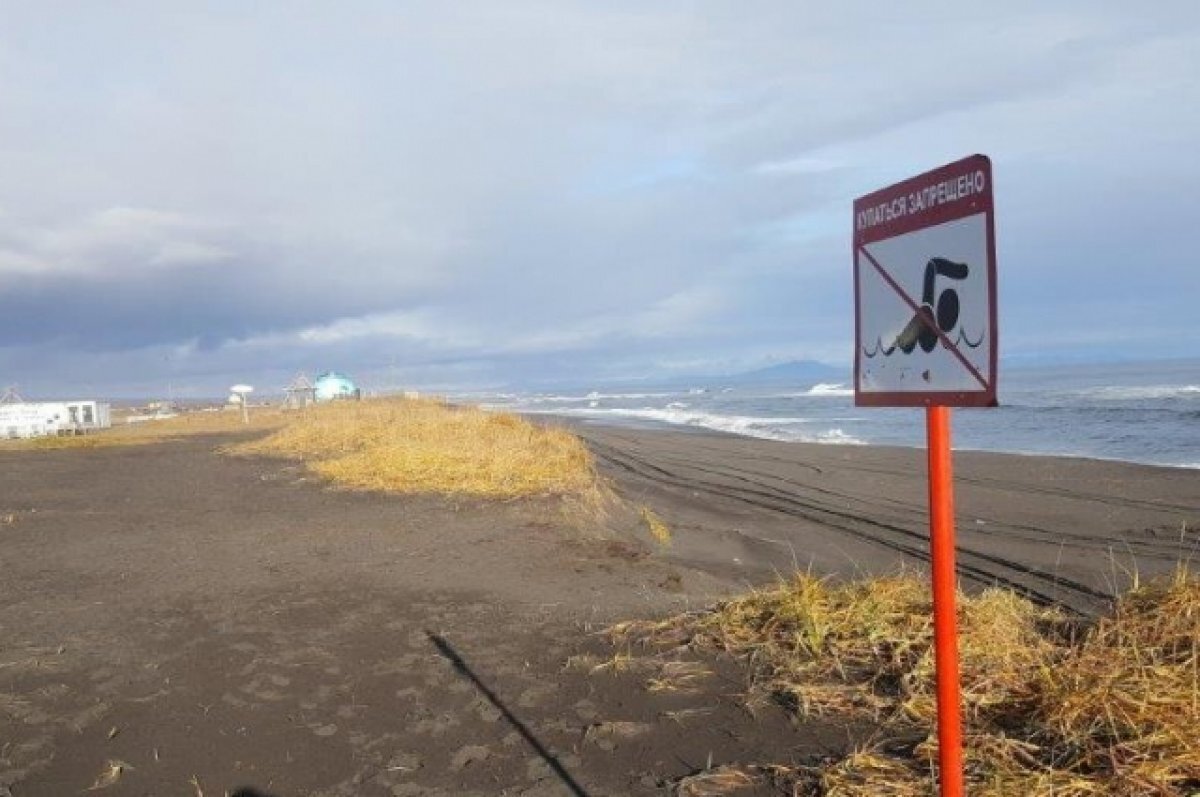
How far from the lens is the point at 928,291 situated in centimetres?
235

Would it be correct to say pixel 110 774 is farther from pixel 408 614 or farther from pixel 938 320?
pixel 938 320

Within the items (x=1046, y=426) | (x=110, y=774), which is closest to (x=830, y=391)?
(x=1046, y=426)

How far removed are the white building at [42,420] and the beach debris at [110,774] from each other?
30139 mm

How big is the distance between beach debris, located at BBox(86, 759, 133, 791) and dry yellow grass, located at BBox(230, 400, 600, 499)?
667 cm

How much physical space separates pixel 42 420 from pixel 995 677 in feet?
112

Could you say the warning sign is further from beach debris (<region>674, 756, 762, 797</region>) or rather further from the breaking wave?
the breaking wave

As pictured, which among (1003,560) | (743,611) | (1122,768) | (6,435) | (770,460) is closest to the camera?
(1122,768)

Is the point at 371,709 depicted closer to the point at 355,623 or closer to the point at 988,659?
the point at 355,623

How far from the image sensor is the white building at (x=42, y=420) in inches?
1196

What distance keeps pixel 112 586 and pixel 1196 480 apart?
16493 millimetres

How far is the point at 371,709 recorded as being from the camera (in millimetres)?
4438

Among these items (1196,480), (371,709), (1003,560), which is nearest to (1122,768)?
(371,709)

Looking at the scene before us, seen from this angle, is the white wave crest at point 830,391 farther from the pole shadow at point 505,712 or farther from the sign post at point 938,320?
A: the sign post at point 938,320

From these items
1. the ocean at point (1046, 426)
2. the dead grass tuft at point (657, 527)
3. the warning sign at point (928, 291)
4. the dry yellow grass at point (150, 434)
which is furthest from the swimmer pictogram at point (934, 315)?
the dry yellow grass at point (150, 434)
